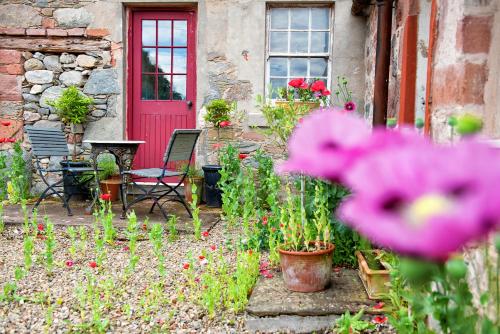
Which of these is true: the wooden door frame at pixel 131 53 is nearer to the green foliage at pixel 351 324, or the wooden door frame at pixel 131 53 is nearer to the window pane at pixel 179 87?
the window pane at pixel 179 87

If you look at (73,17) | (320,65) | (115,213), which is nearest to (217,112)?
(320,65)

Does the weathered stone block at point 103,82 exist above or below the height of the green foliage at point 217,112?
above

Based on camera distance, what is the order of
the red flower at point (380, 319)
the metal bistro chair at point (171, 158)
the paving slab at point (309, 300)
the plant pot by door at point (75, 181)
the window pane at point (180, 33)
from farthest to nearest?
the window pane at point (180, 33)
the plant pot by door at point (75, 181)
the metal bistro chair at point (171, 158)
the paving slab at point (309, 300)
the red flower at point (380, 319)

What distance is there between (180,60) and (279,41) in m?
1.27

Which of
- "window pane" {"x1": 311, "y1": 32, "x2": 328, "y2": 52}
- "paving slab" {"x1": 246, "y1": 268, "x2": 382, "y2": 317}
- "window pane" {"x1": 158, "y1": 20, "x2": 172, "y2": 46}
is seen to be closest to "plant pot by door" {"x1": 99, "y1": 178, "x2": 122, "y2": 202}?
"window pane" {"x1": 158, "y1": 20, "x2": 172, "y2": 46}

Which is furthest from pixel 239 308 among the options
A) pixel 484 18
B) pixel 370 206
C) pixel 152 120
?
pixel 152 120

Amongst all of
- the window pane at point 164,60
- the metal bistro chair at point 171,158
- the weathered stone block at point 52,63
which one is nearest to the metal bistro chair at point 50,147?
the metal bistro chair at point 171,158

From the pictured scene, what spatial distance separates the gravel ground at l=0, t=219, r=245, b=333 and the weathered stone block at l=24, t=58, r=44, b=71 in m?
2.85

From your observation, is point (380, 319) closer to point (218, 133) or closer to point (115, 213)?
point (115, 213)

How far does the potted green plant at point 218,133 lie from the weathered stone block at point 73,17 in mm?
1866

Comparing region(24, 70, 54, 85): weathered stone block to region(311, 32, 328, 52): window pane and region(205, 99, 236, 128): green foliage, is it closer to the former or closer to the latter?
region(205, 99, 236, 128): green foliage

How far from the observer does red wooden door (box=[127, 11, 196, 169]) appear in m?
6.02

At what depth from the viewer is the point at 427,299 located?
1204mm

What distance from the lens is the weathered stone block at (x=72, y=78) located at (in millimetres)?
5934
